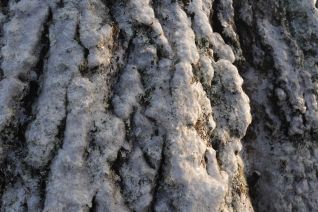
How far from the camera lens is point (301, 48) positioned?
1.59 m

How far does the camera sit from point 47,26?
123 cm

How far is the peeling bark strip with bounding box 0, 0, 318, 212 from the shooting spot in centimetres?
111

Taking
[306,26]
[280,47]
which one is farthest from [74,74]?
[306,26]

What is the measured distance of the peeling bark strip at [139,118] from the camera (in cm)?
111

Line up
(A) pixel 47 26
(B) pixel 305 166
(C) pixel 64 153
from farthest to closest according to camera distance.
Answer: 1. (B) pixel 305 166
2. (A) pixel 47 26
3. (C) pixel 64 153

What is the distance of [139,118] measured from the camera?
118 cm

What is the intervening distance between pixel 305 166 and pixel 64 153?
2.62ft

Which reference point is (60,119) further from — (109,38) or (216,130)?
(216,130)

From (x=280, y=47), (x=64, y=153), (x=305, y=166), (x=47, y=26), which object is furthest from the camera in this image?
(x=280, y=47)

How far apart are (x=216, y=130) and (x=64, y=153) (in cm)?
45

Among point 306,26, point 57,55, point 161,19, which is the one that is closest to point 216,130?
point 161,19

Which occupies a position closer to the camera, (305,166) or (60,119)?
(60,119)

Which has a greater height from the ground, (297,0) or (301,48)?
(297,0)

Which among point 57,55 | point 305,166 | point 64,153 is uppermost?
point 57,55
